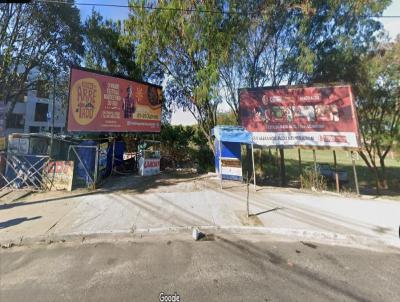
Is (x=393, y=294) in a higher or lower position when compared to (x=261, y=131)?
lower

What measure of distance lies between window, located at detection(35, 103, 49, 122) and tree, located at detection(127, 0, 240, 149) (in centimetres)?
3338

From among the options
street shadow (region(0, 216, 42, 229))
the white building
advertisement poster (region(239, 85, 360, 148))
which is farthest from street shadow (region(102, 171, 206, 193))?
the white building

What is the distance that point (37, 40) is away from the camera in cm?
1703

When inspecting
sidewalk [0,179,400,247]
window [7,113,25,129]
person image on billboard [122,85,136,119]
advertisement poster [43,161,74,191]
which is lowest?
sidewalk [0,179,400,247]

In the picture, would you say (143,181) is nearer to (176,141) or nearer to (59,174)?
(59,174)

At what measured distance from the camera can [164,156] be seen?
53.3 ft

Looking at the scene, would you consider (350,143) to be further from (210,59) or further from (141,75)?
(141,75)

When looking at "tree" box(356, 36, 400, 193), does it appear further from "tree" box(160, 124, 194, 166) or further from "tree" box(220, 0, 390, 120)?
"tree" box(160, 124, 194, 166)

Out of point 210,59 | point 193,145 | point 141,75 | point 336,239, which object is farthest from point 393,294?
point 141,75

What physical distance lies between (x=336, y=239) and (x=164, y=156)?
12.2 meters

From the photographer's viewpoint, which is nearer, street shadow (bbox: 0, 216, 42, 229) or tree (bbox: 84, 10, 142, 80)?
street shadow (bbox: 0, 216, 42, 229)

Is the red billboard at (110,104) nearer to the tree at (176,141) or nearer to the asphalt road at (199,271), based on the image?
the tree at (176,141)

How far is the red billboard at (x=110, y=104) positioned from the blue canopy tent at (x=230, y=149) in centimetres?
495

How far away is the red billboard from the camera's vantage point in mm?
10195
